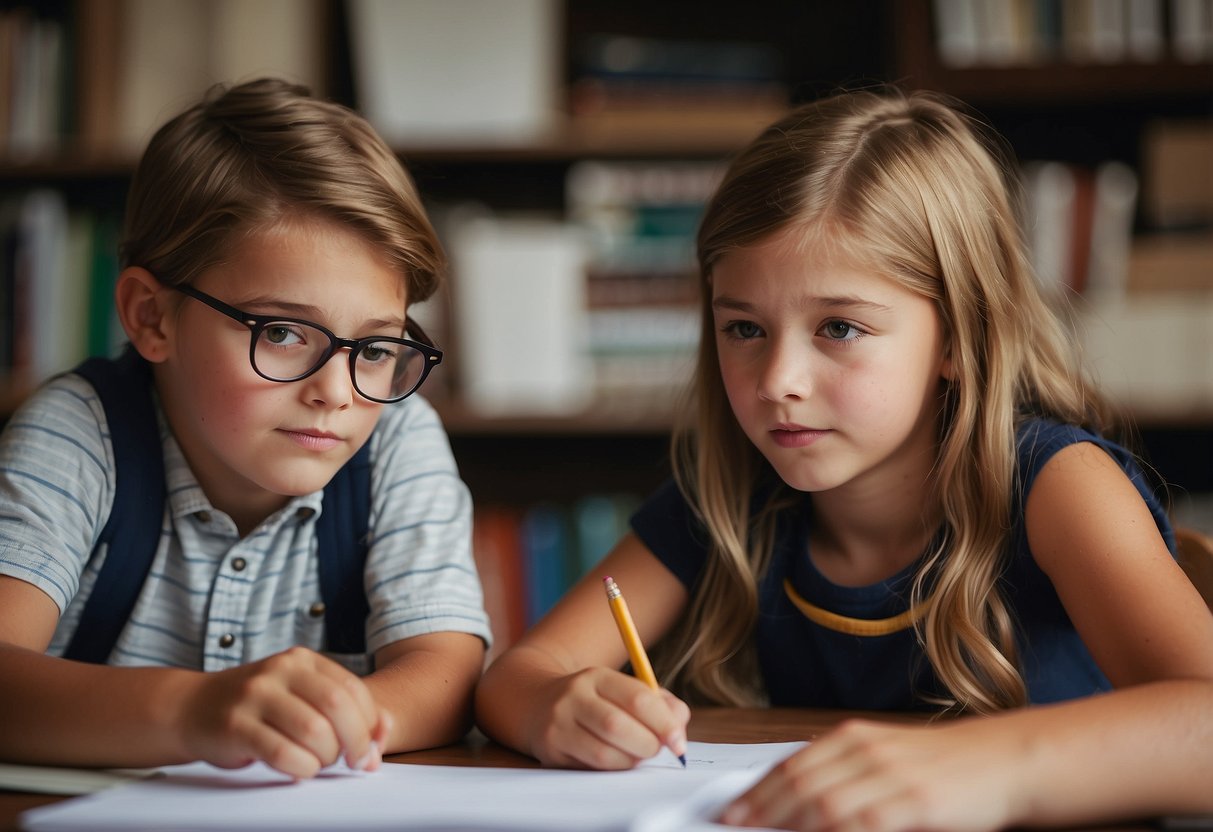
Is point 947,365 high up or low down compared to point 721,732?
up

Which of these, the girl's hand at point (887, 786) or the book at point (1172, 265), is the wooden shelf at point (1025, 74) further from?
the girl's hand at point (887, 786)

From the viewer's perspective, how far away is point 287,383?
93cm

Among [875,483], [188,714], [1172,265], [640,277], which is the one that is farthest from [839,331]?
[1172,265]

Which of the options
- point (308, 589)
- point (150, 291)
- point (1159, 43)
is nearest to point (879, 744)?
point (308, 589)

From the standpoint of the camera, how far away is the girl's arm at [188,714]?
68 centimetres

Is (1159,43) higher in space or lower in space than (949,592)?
higher

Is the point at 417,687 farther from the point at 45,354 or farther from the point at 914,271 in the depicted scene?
the point at 45,354

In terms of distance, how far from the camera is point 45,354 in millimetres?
2084

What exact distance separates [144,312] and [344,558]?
286mm

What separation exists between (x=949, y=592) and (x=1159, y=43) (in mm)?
1483

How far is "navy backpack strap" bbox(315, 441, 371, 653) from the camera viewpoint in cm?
106

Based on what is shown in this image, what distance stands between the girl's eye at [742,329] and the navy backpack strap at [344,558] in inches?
14.4

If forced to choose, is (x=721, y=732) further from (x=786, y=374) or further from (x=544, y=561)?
(x=544, y=561)

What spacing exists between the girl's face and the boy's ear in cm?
49
